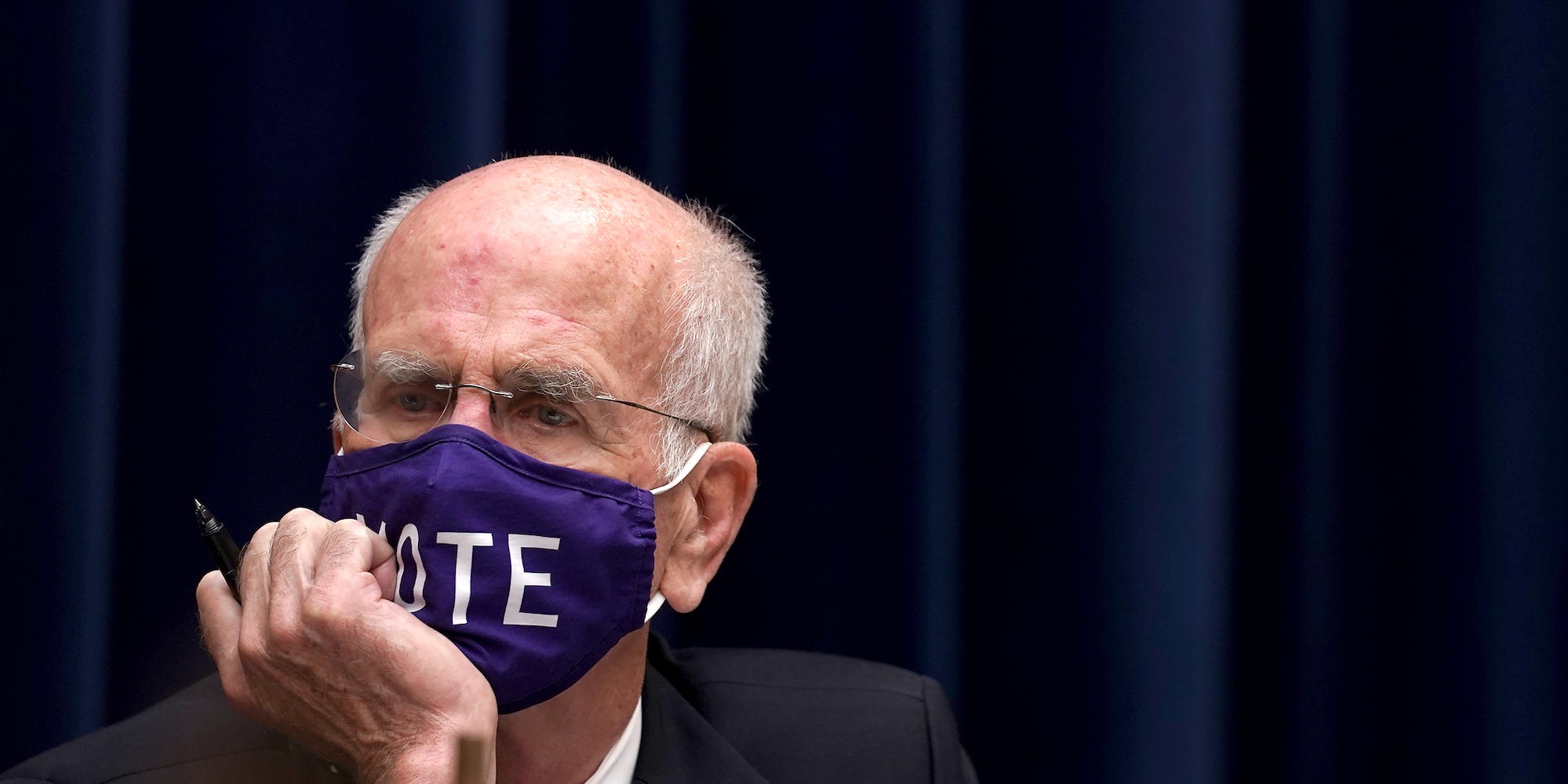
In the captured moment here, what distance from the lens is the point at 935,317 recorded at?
6.74ft

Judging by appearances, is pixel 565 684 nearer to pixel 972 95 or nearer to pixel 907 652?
pixel 907 652

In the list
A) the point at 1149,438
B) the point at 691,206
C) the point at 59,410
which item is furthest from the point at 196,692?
the point at 1149,438

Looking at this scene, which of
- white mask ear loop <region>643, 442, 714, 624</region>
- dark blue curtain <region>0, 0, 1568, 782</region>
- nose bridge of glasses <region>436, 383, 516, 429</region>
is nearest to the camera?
nose bridge of glasses <region>436, 383, 516, 429</region>

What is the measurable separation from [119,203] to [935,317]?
1.17 metres

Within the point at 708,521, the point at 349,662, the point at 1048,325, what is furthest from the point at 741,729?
the point at 1048,325

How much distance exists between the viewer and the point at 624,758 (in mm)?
1670

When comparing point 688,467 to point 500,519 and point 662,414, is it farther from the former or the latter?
point 500,519

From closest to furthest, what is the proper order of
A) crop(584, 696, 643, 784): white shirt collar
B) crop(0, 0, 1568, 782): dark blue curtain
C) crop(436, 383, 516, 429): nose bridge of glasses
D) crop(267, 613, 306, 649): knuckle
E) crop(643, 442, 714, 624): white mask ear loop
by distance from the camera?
crop(267, 613, 306, 649): knuckle < crop(436, 383, 516, 429): nose bridge of glasses < crop(643, 442, 714, 624): white mask ear loop < crop(584, 696, 643, 784): white shirt collar < crop(0, 0, 1568, 782): dark blue curtain

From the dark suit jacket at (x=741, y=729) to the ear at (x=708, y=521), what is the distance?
243 millimetres

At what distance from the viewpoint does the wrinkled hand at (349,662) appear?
125 centimetres

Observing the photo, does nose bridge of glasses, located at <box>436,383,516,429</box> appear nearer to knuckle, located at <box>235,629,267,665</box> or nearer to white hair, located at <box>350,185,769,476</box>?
white hair, located at <box>350,185,769,476</box>

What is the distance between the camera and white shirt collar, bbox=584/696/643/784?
1.64 m

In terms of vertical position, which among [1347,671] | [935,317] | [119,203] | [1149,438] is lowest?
[1347,671]

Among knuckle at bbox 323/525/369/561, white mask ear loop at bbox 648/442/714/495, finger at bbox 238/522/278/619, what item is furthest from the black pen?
white mask ear loop at bbox 648/442/714/495
